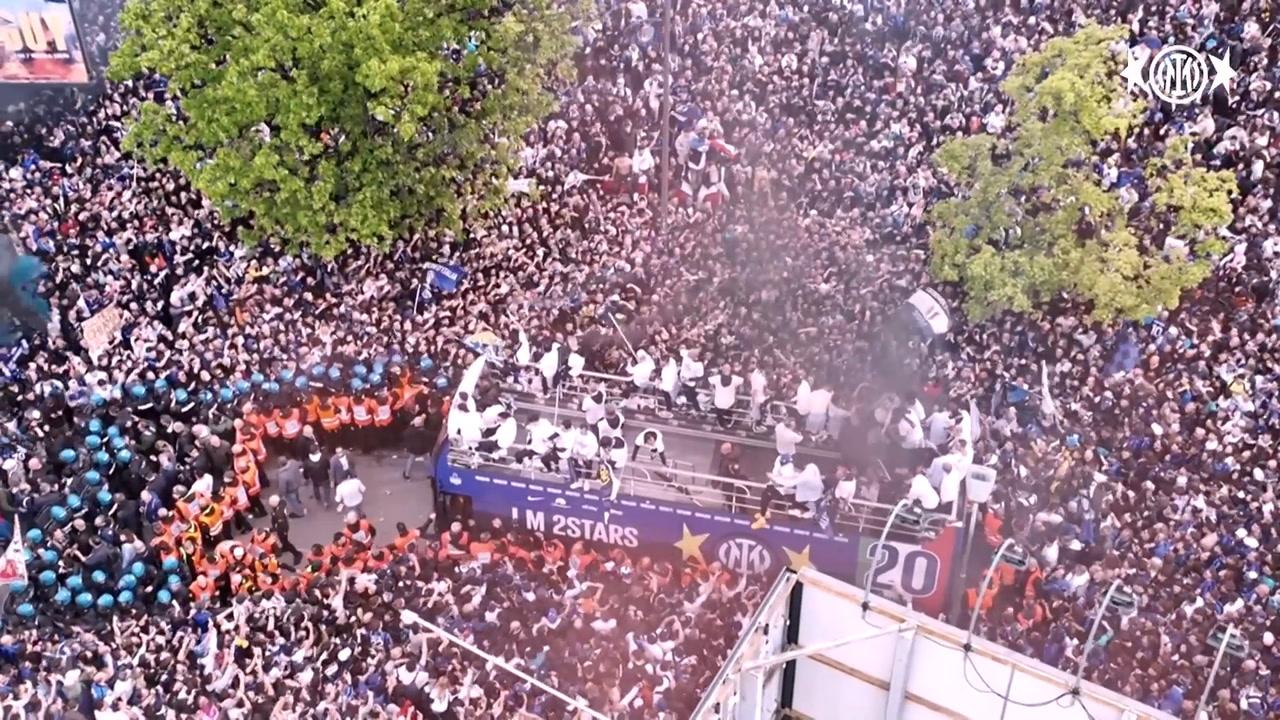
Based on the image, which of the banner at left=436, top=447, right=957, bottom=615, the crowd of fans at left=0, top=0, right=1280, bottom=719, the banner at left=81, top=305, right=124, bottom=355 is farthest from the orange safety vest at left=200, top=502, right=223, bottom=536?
the banner at left=81, top=305, right=124, bottom=355

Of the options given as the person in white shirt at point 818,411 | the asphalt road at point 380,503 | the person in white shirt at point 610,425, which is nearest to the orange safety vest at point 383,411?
the asphalt road at point 380,503

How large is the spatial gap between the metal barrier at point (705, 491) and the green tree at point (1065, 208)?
174 inches

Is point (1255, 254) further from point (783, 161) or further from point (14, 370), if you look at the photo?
point (14, 370)

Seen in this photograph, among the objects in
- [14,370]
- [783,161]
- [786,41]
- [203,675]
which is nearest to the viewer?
[203,675]

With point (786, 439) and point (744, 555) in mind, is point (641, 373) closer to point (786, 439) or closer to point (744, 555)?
point (786, 439)

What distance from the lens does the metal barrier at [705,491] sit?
1584 cm

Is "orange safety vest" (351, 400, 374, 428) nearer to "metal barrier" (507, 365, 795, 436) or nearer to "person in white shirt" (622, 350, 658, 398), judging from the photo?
"metal barrier" (507, 365, 795, 436)

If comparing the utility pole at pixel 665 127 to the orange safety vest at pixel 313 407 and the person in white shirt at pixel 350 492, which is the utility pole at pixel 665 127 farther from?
the person in white shirt at pixel 350 492

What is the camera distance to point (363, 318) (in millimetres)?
19266

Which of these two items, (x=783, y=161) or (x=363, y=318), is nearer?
(x=363, y=318)

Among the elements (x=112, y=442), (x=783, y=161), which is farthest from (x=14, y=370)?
(x=783, y=161)

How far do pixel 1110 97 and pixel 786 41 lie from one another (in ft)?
29.3

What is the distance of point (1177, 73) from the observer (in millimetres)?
23766

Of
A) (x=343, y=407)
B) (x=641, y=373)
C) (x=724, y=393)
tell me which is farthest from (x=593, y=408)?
(x=343, y=407)
